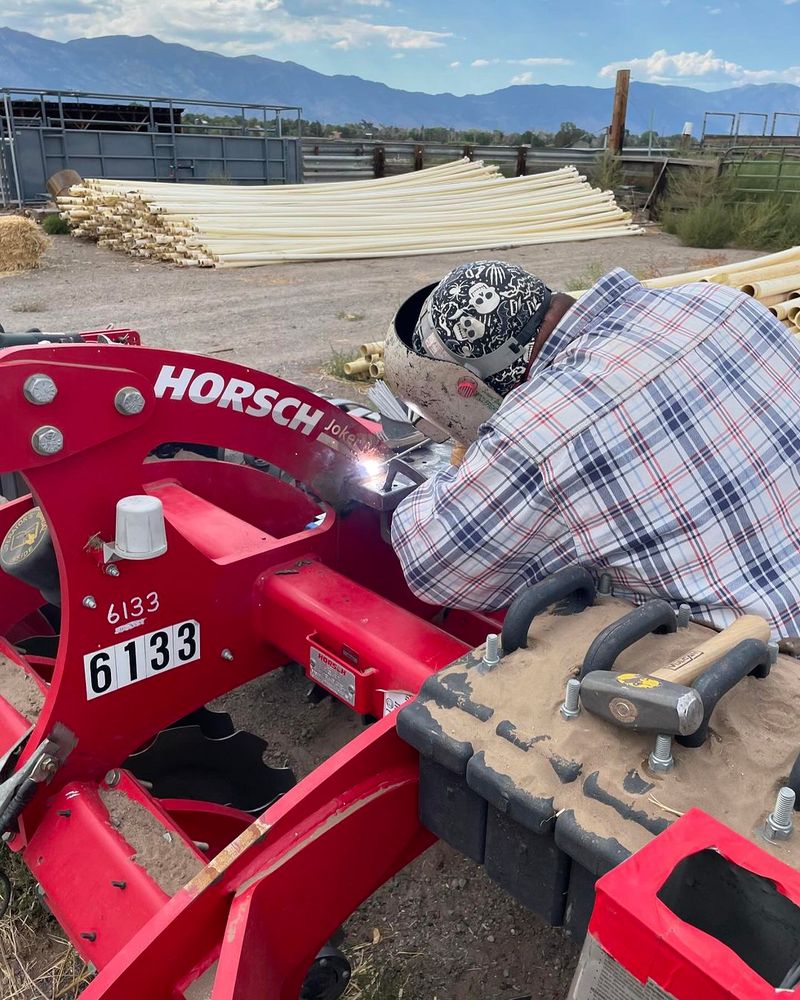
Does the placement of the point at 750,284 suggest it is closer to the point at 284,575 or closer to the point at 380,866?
the point at 284,575

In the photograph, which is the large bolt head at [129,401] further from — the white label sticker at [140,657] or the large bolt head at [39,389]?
the white label sticker at [140,657]

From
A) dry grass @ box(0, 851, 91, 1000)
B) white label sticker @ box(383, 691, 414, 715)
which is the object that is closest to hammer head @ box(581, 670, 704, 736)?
white label sticker @ box(383, 691, 414, 715)

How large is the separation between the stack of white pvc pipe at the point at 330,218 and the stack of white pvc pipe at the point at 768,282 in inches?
254

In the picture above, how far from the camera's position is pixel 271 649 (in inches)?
98.9

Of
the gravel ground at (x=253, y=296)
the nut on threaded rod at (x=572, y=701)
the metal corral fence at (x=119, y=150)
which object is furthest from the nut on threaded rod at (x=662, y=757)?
the metal corral fence at (x=119, y=150)

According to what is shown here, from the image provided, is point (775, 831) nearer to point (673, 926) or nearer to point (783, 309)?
point (673, 926)

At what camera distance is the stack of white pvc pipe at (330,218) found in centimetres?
1269

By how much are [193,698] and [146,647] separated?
24 cm

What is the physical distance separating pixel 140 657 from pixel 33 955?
0.91 m

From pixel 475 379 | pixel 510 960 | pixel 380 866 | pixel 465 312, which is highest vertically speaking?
pixel 465 312

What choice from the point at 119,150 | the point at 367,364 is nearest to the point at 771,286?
the point at 367,364

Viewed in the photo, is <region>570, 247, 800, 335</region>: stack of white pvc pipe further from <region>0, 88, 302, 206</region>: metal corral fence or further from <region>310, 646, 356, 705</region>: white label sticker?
<region>0, 88, 302, 206</region>: metal corral fence

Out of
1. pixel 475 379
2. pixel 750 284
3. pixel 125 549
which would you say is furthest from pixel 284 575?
pixel 750 284

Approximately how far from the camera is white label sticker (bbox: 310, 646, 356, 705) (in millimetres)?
2230
